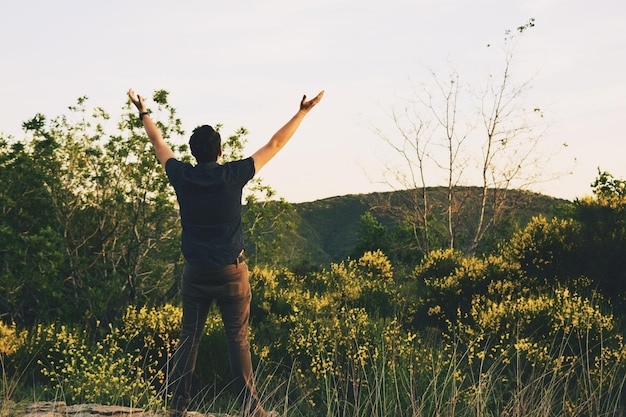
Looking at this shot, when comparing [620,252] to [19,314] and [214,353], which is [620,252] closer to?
[214,353]

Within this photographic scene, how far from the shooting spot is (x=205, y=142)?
4727mm

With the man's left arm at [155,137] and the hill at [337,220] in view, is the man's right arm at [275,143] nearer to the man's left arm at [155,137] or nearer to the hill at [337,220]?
the man's left arm at [155,137]

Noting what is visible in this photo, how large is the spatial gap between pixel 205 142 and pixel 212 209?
0.48 meters

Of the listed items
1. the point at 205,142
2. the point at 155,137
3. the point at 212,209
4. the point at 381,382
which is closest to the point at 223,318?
the point at 212,209

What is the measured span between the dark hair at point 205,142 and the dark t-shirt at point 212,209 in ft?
0.25

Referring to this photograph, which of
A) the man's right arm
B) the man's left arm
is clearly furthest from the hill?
the man's right arm

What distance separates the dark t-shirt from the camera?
4.62 metres

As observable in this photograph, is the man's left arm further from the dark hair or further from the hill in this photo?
the hill

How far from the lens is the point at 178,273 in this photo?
562 inches

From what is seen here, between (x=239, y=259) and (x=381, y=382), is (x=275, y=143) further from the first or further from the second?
(x=381, y=382)

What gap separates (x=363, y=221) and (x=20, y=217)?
1271 centimetres

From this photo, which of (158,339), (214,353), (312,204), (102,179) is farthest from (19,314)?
(312,204)

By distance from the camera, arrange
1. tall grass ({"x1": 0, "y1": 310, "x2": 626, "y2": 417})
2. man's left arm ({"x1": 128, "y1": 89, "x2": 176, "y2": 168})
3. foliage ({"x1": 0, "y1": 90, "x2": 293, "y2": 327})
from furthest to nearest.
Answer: foliage ({"x1": 0, "y1": 90, "x2": 293, "y2": 327})
tall grass ({"x1": 0, "y1": 310, "x2": 626, "y2": 417})
man's left arm ({"x1": 128, "y1": 89, "x2": 176, "y2": 168})

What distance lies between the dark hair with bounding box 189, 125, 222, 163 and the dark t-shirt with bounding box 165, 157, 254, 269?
0.25 ft
